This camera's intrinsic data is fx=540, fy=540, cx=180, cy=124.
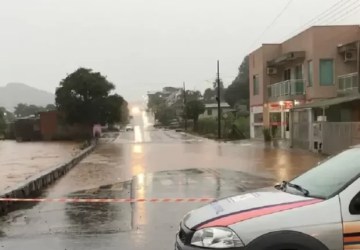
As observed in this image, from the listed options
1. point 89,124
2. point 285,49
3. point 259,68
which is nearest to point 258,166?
point 285,49

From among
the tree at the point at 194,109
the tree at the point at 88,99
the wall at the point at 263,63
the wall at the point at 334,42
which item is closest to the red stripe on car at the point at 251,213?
the wall at the point at 334,42

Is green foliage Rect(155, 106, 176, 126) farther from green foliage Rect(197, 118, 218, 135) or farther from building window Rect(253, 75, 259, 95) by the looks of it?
building window Rect(253, 75, 259, 95)

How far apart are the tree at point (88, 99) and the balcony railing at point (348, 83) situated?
119 feet

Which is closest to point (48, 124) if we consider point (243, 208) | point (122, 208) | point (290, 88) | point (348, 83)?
point (290, 88)

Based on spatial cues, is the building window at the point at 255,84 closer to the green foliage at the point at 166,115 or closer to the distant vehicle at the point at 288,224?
the distant vehicle at the point at 288,224

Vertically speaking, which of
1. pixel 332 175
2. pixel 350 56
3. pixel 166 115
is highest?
pixel 350 56

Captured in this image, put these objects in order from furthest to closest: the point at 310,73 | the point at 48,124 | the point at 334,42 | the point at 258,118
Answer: the point at 48,124 < the point at 258,118 < the point at 310,73 < the point at 334,42

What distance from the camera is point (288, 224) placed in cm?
417

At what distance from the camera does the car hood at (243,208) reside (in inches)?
169

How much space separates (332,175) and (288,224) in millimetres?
953

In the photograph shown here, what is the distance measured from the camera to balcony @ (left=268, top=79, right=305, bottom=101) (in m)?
39.8

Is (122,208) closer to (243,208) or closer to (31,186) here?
(31,186)

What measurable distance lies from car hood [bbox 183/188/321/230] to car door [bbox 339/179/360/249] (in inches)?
8.9

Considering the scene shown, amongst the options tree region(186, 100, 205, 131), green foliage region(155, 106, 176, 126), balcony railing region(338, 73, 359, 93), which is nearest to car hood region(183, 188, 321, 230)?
balcony railing region(338, 73, 359, 93)
